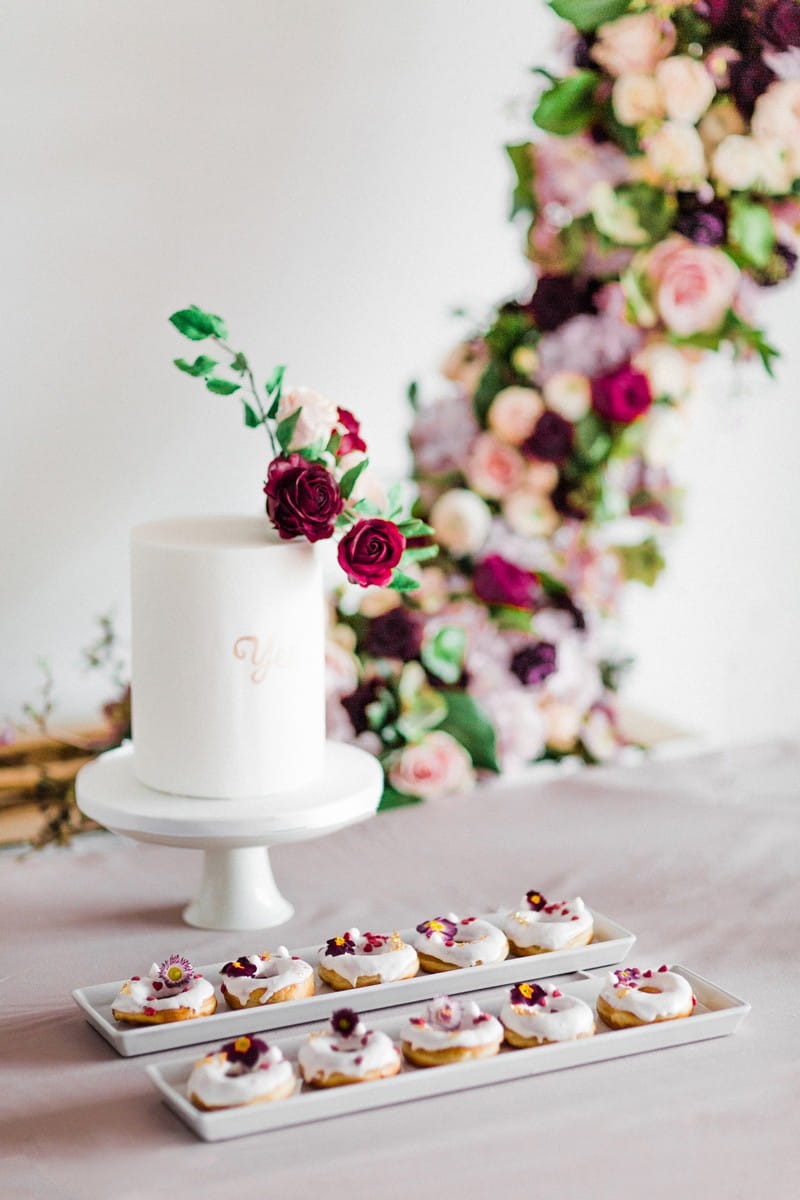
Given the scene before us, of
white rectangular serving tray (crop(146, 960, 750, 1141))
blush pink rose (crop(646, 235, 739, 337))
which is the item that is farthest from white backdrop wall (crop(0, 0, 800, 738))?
white rectangular serving tray (crop(146, 960, 750, 1141))

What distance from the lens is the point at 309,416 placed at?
123 cm

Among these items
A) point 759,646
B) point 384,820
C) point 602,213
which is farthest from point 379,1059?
point 759,646

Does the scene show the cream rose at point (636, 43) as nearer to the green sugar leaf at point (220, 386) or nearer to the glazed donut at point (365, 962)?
the green sugar leaf at point (220, 386)

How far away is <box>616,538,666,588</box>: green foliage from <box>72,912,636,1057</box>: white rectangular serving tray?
647 mm

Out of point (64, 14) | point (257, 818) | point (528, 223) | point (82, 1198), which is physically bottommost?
point (82, 1198)

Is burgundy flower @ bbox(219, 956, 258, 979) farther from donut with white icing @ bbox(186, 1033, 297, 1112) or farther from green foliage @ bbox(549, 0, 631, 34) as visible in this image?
green foliage @ bbox(549, 0, 631, 34)

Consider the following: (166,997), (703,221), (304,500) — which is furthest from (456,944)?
(703,221)

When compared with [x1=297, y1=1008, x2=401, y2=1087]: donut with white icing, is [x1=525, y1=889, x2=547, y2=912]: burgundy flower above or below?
above

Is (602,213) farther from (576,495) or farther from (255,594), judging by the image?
(255,594)

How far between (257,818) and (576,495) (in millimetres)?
716

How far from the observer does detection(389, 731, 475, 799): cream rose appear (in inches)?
67.0

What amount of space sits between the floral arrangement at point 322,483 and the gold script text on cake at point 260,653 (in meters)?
0.08

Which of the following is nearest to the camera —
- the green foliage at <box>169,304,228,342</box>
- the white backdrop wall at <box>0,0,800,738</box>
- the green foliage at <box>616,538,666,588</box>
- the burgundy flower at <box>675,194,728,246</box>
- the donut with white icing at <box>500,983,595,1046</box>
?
the donut with white icing at <box>500,983,595,1046</box>

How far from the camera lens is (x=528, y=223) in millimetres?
1770
